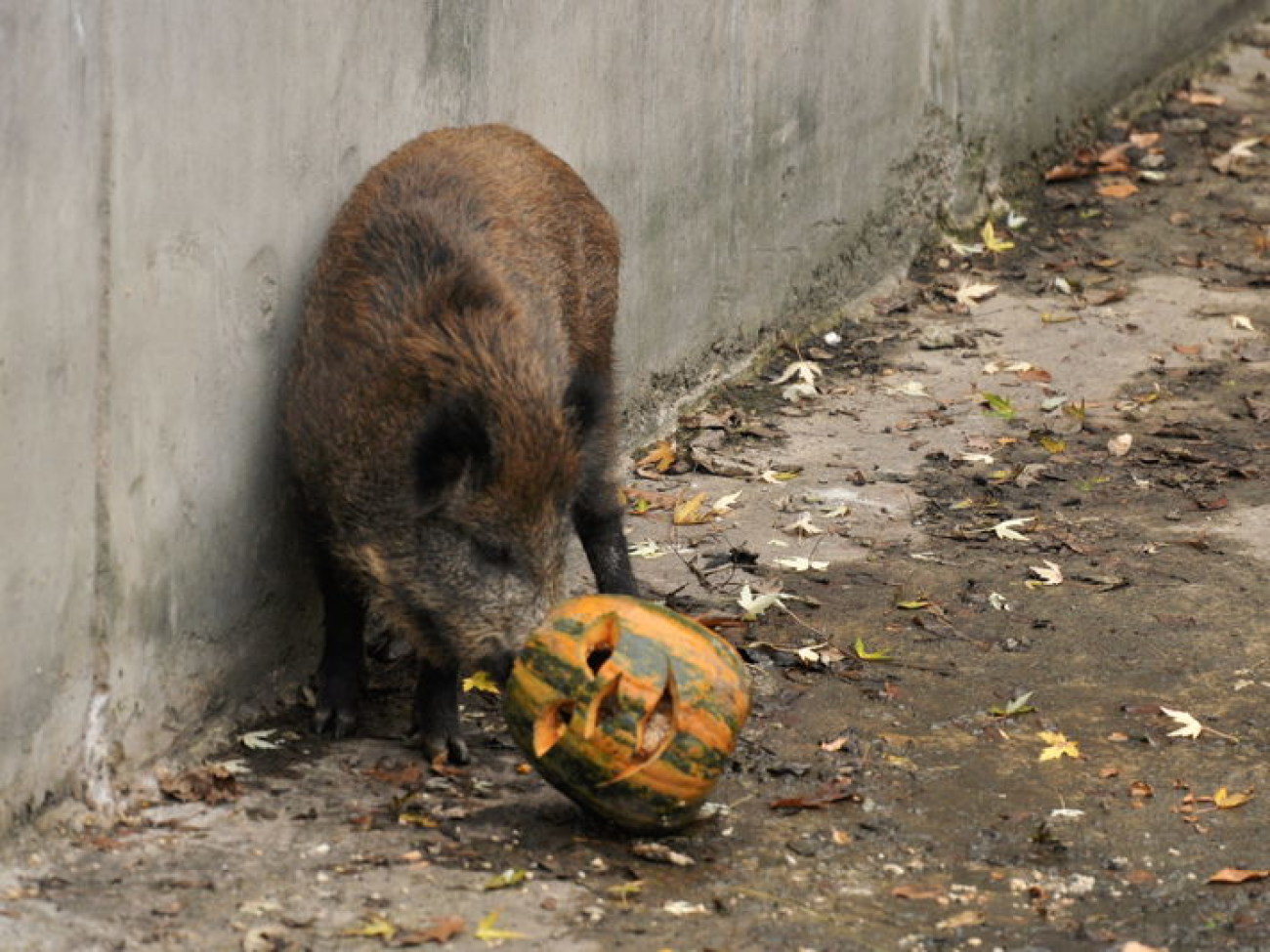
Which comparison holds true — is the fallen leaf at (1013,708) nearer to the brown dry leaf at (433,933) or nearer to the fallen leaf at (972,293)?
the brown dry leaf at (433,933)

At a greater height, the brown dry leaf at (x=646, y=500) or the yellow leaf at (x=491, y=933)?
the yellow leaf at (x=491, y=933)

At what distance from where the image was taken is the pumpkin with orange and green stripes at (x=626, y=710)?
4672 mm

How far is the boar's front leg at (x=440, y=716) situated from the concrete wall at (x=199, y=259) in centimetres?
49

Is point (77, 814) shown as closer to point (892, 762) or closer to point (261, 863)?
point (261, 863)

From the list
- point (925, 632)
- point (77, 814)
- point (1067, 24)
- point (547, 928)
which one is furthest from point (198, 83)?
point (1067, 24)

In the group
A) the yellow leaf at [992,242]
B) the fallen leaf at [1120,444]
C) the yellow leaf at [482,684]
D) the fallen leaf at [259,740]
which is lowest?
the yellow leaf at [482,684]

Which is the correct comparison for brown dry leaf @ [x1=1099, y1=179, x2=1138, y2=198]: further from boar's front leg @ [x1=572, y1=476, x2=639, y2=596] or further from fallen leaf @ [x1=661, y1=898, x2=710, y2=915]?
fallen leaf @ [x1=661, y1=898, x2=710, y2=915]

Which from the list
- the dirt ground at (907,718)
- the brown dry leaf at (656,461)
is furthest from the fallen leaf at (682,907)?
the brown dry leaf at (656,461)

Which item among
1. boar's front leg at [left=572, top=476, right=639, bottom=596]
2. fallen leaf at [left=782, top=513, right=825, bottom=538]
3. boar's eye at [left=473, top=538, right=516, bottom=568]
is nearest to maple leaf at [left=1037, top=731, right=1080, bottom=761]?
boar's front leg at [left=572, top=476, right=639, bottom=596]

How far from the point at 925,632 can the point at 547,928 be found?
226 centimetres

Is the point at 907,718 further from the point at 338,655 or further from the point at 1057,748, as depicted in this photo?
the point at 338,655

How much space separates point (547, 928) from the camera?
4383 mm

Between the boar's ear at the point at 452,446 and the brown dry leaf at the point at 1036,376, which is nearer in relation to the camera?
the boar's ear at the point at 452,446

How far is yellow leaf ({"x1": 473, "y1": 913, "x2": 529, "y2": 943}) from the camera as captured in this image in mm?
4301
